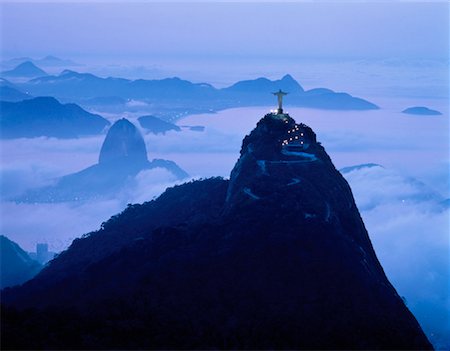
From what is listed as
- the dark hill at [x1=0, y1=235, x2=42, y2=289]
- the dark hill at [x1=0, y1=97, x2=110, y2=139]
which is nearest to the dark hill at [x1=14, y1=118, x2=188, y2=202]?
the dark hill at [x1=0, y1=97, x2=110, y2=139]

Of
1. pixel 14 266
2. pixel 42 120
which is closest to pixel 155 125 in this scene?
pixel 42 120

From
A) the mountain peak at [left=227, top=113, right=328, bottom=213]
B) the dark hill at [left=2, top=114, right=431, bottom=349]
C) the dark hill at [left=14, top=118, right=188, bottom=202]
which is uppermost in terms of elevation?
the mountain peak at [left=227, top=113, right=328, bottom=213]

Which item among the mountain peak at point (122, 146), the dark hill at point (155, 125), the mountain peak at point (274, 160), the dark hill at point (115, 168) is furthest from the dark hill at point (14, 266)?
the dark hill at point (155, 125)

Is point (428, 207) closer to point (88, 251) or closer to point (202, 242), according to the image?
point (88, 251)

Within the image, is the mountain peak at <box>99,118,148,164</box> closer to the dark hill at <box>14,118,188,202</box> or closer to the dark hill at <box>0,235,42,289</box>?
the dark hill at <box>14,118,188,202</box>

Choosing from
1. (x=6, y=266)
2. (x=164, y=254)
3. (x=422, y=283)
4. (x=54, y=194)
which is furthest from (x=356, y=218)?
(x=54, y=194)
